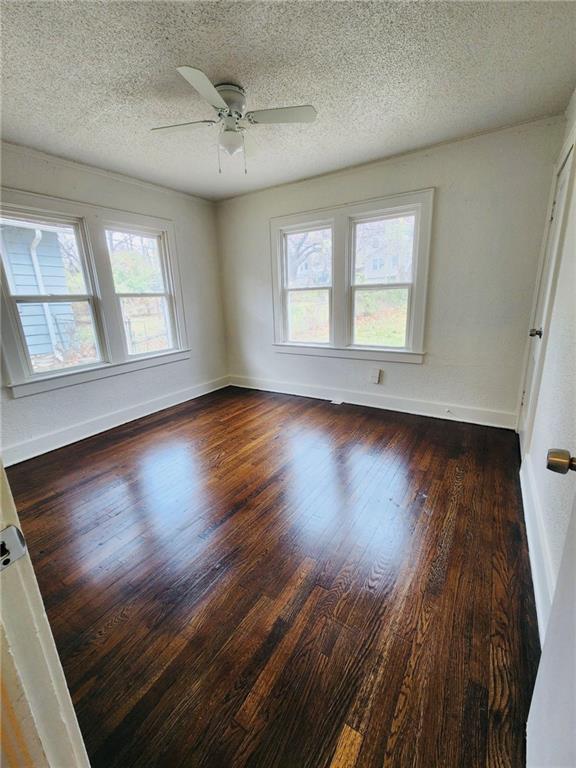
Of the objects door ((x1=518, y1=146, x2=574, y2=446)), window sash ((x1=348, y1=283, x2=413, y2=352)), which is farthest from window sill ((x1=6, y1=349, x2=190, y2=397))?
door ((x1=518, y1=146, x2=574, y2=446))

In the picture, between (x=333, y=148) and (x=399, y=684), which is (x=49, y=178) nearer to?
(x=333, y=148)

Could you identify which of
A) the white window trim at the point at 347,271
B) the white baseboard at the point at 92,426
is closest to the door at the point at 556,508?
the white window trim at the point at 347,271

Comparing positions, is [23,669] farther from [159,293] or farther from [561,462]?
[159,293]

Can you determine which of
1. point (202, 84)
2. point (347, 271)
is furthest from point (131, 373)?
point (202, 84)

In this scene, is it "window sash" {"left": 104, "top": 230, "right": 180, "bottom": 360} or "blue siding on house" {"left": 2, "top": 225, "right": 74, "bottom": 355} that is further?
"window sash" {"left": 104, "top": 230, "right": 180, "bottom": 360}

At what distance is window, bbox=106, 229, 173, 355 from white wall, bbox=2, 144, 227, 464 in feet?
0.91

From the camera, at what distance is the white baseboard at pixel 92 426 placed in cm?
281

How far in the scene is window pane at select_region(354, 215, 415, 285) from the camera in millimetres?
3307

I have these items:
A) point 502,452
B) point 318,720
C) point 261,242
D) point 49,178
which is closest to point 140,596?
point 318,720

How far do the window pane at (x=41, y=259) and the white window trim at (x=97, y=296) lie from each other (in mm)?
84

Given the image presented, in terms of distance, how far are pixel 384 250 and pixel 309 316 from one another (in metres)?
1.14

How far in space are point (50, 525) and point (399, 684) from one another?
81.0 inches

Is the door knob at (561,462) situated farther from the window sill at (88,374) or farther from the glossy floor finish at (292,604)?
the window sill at (88,374)

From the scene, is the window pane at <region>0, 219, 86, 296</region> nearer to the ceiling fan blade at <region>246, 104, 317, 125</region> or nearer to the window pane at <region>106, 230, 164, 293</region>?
the window pane at <region>106, 230, 164, 293</region>
